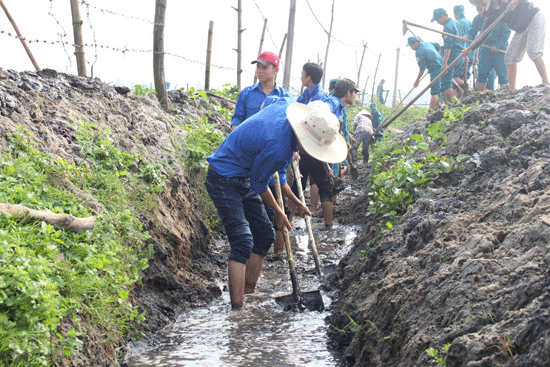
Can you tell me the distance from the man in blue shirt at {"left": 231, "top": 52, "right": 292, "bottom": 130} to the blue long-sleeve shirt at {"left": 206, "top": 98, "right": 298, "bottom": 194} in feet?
4.91

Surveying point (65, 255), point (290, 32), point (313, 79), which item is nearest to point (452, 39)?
point (290, 32)

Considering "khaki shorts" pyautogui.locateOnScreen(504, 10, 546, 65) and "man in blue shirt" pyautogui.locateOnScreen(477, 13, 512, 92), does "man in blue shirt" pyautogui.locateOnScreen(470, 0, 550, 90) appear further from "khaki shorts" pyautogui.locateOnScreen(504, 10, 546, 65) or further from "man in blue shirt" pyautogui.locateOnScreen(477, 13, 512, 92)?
"man in blue shirt" pyautogui.locateOnScreen(477, 13, 512, 92)

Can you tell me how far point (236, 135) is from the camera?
3.65 m

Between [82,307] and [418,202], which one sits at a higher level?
[418,202]

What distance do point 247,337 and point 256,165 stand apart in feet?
4.23

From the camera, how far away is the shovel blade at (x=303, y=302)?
412 centimetres

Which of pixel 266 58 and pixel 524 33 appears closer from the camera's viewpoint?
pixel 266 58

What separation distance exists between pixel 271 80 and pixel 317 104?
159 cm

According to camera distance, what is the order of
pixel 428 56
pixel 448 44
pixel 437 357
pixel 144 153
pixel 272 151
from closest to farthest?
pixel 437 357
pixel 272 151
pixel 144 153
pixel 448 44
pixel 428 56

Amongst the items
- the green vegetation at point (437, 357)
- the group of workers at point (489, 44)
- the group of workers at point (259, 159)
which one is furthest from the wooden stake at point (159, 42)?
the green vegetation at point (437, 357)

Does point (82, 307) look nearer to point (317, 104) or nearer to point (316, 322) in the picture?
point (316, 322)

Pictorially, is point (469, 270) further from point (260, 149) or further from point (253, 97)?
point (253, 97)

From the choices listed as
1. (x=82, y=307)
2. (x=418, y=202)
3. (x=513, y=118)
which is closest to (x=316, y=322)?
(x=418, y=202)

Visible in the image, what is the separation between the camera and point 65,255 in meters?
2.94
